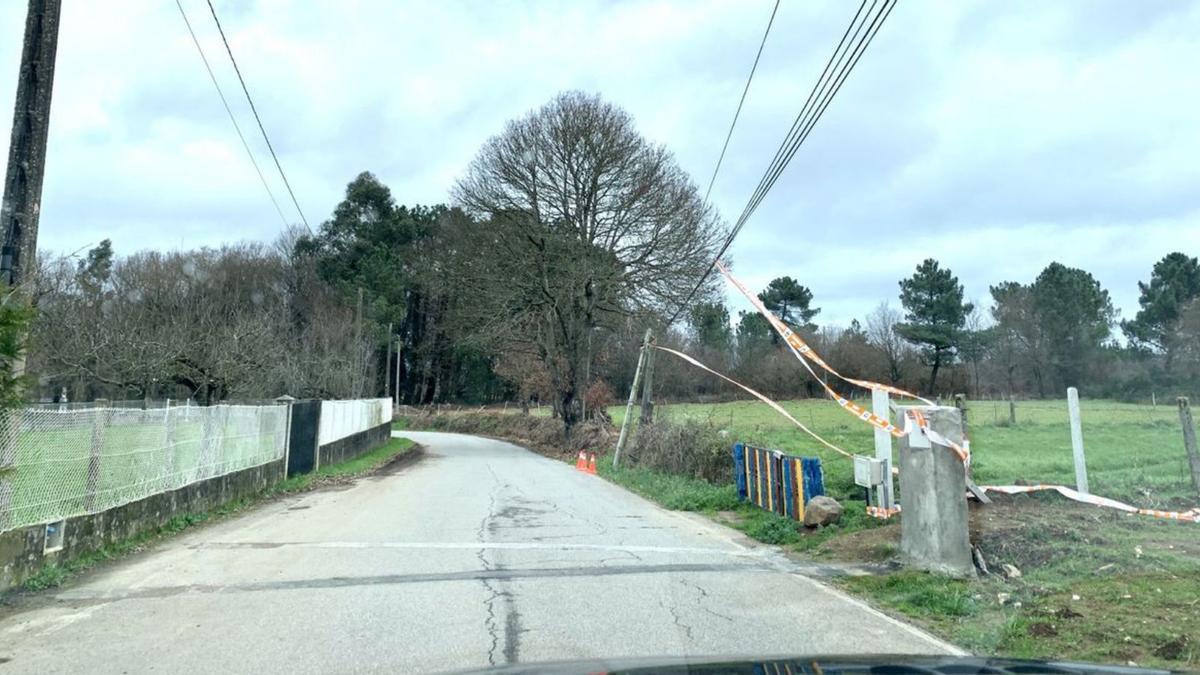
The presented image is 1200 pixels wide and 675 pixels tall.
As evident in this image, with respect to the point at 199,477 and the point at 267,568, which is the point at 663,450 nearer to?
the point at 199,477

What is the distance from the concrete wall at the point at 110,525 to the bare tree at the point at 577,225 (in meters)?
20.7

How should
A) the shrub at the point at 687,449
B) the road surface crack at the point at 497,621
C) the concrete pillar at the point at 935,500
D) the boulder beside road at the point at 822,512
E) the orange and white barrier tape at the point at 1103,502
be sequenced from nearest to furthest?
1. the road surface crack at the point at 497,621
2. the concrete pillar at the point at 935,500
3. the orange and white barrier tape at the point at 1103,502
4. the boulder beside road at the point at 822,512
5. the shrub at the point at 687,449

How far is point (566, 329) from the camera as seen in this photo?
36062mm

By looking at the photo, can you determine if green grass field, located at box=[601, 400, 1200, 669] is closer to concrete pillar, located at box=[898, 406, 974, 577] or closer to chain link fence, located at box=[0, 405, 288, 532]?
concrete pillar, located at box=[898, 406, 974, 577]

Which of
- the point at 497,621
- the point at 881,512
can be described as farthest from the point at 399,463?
the point at 497,621

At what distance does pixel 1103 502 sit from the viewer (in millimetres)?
10492

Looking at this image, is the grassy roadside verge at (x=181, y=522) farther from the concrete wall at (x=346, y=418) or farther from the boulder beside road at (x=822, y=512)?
the boulder beside road at (x=822, y=512)

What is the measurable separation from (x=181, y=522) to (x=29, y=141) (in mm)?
5582

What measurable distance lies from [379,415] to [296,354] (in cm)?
1105

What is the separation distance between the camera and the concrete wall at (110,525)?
277 inches

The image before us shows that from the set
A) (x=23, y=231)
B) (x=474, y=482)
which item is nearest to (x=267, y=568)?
(x=23, y=231)

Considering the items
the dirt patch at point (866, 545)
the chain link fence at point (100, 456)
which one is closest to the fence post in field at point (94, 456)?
the chain link fence at point (100, 456)

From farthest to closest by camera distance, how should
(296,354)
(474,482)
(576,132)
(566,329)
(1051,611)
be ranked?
(296,354)
(566,329)
(576,132)
(474,482)
(1051,611)

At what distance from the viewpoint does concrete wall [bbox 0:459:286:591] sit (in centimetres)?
702
